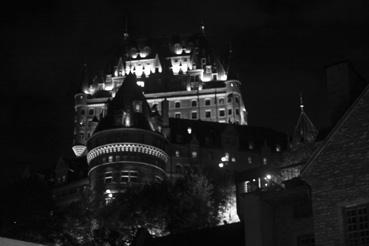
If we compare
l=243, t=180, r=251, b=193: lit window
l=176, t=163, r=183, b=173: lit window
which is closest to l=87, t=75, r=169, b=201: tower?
l=176, t=163, r=183, b=173: lit window

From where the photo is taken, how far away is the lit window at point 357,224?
28391mm

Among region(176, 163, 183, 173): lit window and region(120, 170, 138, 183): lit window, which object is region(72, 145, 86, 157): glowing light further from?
region(120, 170, 138, 183): lit window

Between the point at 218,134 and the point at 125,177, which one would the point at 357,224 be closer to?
the point at 125,177

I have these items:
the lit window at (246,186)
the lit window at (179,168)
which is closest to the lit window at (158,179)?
the lit window at (179,168)

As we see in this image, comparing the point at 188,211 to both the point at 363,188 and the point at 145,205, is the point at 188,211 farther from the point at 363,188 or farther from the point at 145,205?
the point at 363,188

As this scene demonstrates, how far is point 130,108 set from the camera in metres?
132

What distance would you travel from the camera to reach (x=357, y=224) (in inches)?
1134

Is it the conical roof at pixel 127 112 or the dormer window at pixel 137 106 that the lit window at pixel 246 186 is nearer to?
the conical roof at pixel 127 112

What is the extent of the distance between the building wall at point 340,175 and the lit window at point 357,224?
12cm

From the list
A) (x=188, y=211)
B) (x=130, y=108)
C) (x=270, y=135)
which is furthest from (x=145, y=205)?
(x=270, y=135)

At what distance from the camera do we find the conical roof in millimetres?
129000

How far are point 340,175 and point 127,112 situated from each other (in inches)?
4031

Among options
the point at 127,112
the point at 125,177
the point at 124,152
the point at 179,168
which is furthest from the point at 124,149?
the point at 179,168

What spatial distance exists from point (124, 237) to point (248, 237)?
44574mm
